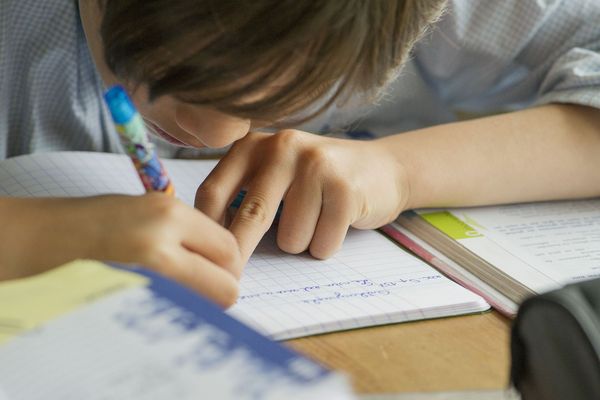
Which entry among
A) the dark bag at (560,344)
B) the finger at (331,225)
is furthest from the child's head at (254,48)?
the dark bag at (560,344)

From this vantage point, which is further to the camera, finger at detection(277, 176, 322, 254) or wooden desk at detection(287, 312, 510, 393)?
finger at detection(277, 176, 322, 254)

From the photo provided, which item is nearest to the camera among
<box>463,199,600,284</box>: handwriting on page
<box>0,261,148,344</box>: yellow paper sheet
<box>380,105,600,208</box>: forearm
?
<box>0,261,148,344</box>: yellow paper sheet

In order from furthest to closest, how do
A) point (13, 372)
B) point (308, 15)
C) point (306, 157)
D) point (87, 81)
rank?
point (87, 81)
point (306, 157)
point (308, 15)
point (13, 372)

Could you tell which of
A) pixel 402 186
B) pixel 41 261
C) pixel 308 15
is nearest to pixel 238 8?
pixel 308 15

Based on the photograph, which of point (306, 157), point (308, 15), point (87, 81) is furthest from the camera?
point (87, 81)

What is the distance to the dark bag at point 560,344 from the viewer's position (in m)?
0.41

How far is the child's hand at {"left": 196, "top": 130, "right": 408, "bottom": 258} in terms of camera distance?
684 mm

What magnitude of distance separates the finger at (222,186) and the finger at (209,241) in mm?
134

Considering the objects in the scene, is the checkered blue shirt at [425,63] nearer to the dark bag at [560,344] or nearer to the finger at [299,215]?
the finger at [299,215]

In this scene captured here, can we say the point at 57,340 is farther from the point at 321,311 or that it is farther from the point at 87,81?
the point at 87,81

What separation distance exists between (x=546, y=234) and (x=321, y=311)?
294 millimetres

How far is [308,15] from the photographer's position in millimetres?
519

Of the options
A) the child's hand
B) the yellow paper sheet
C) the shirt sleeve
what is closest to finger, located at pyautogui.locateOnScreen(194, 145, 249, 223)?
the child's hand

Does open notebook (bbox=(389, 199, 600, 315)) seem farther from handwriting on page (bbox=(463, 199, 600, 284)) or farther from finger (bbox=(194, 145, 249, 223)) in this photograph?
finger (bbox=(194, 145, 249, 223))
